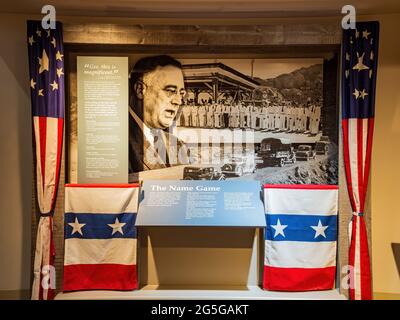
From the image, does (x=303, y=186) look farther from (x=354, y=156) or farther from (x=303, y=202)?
(x=354, y=156)

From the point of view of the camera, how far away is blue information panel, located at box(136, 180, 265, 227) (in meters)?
3.12

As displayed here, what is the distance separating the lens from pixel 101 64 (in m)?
3.35

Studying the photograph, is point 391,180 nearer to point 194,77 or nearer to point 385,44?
point 385,44

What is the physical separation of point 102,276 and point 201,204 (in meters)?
1.20

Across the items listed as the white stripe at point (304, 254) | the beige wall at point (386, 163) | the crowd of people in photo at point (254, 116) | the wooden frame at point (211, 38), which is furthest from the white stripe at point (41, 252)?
the beige wall at point (386, 163)

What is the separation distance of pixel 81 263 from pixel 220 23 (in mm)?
2780

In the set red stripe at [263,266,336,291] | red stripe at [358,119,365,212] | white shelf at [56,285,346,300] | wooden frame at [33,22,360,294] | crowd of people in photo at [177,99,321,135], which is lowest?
white shelf at [56,285,346,300]

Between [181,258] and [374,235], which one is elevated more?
[374,235]

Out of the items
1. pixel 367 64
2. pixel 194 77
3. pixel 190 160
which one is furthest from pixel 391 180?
pixel 194 77

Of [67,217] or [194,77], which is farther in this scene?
[194,77]

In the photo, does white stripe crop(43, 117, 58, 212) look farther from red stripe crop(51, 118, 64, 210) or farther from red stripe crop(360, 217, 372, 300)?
red stripe crop(360, 217, 372, 300)

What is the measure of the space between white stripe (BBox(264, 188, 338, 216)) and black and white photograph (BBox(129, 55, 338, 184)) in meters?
0.21

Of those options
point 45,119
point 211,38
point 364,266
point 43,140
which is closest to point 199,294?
point 364,266

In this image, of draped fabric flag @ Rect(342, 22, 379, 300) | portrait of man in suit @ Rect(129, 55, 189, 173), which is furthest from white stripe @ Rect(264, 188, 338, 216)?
portrait of man in suit @ Rect(129, 55, 189, 173)
